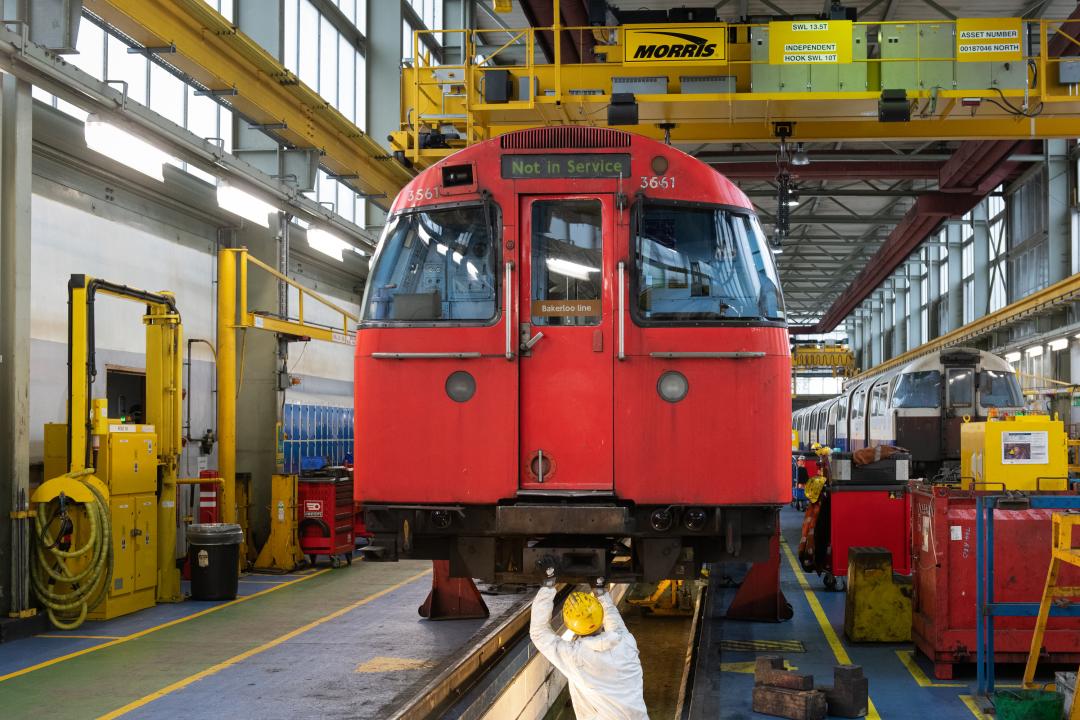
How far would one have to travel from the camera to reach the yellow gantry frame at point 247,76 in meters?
10.4

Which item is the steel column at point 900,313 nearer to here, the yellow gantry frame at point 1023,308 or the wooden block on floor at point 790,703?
the yellow gantry frame at point 1023,308

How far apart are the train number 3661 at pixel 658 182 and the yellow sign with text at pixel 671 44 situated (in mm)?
5542

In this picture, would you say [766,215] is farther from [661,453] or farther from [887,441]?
[661,453]

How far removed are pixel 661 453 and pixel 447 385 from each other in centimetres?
140

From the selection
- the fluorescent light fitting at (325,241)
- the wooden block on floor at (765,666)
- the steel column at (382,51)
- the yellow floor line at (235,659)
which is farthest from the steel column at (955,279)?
the wooden block on floor at (765,666)

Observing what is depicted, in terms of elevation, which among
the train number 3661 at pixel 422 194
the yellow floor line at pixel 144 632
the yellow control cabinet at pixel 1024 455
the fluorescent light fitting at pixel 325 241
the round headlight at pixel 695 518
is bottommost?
the yellow floor line at pixel 144 632

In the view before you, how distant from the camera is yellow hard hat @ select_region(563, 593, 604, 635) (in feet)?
17.6

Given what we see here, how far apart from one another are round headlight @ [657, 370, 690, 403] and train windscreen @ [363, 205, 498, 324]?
1.15 meters

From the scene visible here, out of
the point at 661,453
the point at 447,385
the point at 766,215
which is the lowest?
the point at 661,453

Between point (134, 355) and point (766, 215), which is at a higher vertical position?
point (766, 215)

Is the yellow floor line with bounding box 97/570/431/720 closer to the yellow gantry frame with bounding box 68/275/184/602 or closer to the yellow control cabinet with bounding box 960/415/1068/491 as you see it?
the yellow gantry frame with bounding box 68/275/184/602

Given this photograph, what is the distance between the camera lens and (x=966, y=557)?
313 inches

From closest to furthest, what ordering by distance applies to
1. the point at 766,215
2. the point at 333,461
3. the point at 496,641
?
the point at 496,641 < the point at 333,461 < the point at 766,215

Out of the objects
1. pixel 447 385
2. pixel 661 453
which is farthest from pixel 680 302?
pixel 447 385
